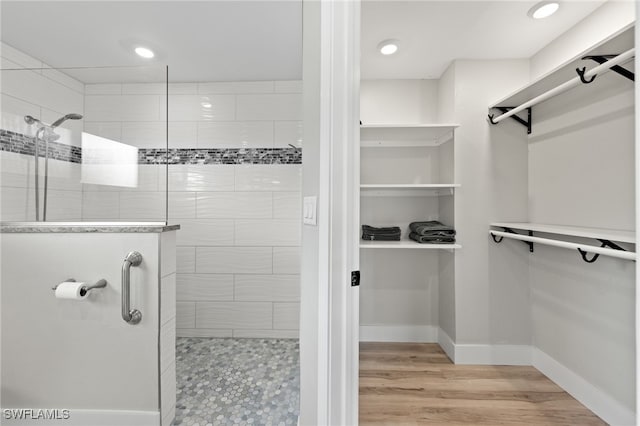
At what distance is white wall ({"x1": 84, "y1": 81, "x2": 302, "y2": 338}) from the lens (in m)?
2.64

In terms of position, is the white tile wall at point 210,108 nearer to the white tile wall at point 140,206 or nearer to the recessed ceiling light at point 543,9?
the white tile wall at point 140,206

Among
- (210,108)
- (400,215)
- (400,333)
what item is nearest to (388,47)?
(400,215)

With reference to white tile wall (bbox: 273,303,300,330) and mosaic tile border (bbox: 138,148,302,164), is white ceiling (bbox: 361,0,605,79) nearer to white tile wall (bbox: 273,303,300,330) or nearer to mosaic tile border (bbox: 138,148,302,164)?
mosaic tile border (bbox: 138,148,302,164)

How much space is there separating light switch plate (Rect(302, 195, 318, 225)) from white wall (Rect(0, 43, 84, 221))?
120 cm

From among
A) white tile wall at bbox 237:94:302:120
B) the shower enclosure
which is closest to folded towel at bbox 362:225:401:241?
white tile wall at bbox 237:94:302:120

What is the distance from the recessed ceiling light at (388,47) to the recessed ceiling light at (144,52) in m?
1.63

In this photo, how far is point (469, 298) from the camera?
2316mm

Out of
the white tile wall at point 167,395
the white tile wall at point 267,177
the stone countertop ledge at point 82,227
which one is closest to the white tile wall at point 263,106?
the white tile wall at point 267,177

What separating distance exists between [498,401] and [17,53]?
375 centimetres

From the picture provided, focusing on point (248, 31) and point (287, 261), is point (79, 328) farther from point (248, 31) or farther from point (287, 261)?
point (248, 31)

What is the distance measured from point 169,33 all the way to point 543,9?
2215 millimetres

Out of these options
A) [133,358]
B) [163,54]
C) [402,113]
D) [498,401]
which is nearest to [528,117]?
[402,113]

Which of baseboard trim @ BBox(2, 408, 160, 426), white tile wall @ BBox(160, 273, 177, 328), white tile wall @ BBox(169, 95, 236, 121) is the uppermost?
white tile wall @ BBox(169, 95, 236, 121)

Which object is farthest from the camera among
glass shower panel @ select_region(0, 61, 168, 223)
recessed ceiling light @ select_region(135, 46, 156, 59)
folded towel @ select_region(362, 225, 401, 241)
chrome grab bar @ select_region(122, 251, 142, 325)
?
folded towel @ select_region(362, 225, 401, 241)
